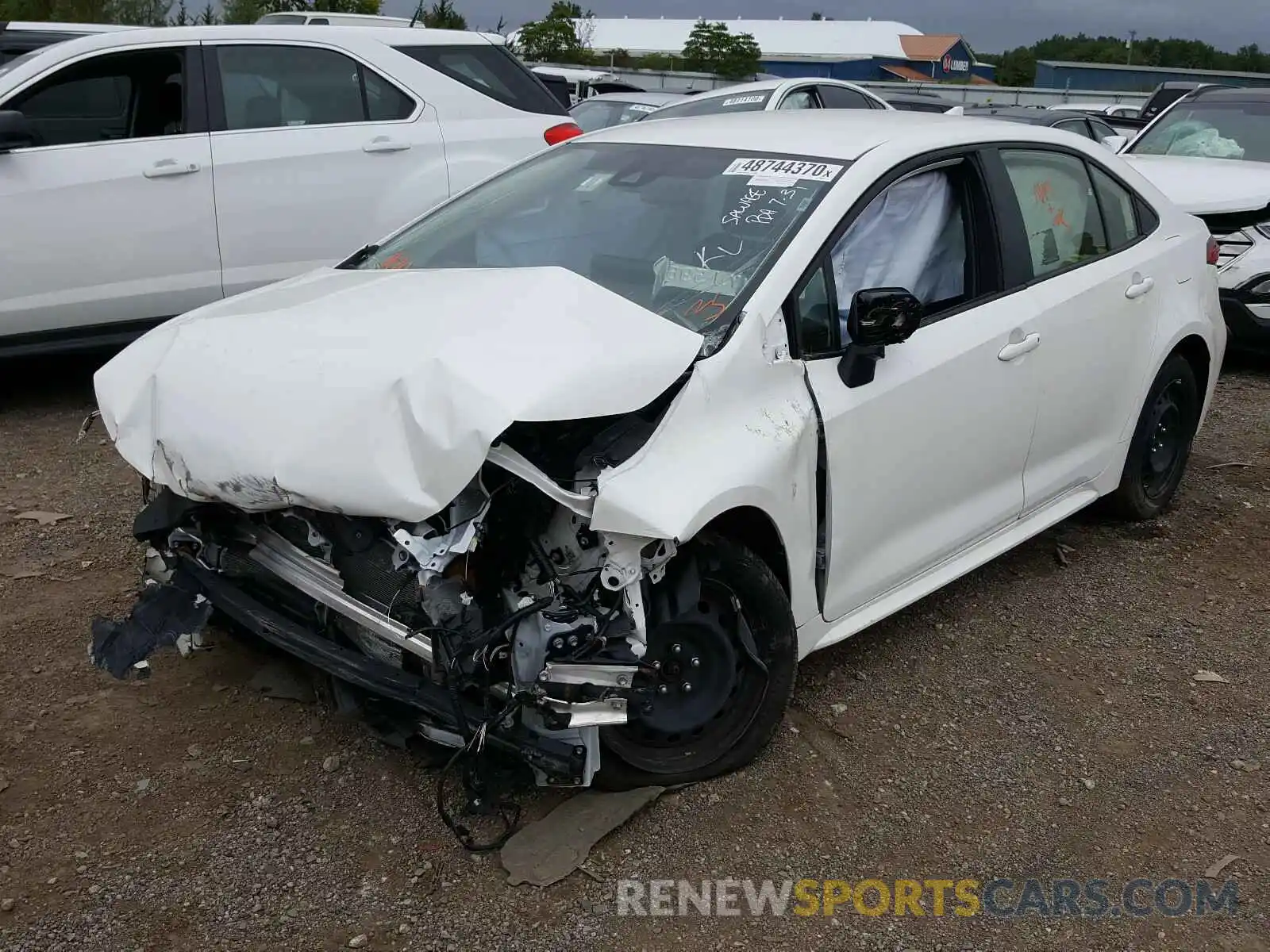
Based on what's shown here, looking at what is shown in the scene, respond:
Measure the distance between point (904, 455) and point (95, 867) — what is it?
244 cm

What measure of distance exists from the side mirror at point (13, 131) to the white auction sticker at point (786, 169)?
370 cm

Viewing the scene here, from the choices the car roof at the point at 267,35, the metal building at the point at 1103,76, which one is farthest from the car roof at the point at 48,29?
the metal building at the point at 1103,76

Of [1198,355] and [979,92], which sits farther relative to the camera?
[979,92]

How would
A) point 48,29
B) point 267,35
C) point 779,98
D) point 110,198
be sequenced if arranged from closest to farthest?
point 110,198 → point 267,35 → point 48,29 → point 779,98

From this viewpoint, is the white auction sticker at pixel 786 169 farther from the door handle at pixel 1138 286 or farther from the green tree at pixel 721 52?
the green tree at pixel 721 52

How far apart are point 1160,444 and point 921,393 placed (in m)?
2.05

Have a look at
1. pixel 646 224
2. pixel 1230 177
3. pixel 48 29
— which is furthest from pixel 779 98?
pixel 646 224

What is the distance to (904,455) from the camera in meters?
3.51

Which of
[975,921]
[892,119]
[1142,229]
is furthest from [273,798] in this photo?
[1142,229]

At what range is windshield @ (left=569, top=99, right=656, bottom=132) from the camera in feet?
38.9

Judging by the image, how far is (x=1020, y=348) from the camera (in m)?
3.87

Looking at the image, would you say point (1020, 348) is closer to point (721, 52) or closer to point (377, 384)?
point (377, 384)

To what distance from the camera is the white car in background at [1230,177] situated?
723 cm

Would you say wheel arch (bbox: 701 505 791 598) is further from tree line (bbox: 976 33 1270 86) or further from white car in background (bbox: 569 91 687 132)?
tree line (bbox: 976 33 1270 86)
